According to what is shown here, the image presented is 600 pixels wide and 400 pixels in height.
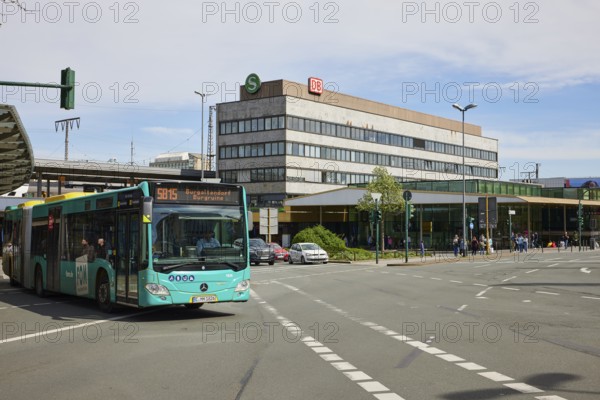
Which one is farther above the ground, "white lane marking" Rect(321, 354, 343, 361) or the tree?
the tree

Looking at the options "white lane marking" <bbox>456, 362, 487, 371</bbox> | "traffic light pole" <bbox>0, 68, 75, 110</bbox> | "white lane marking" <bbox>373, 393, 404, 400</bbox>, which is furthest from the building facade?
"white lane marking" <bbox>373, 393, 404, 400</bbox>

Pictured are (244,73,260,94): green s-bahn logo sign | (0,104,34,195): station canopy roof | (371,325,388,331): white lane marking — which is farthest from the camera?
(244,73,260,94): green s-bahn logo sign

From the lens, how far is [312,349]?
10.4 meters

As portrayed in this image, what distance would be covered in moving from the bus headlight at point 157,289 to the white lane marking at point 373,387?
23.8 feet

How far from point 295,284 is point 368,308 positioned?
9.98 meters

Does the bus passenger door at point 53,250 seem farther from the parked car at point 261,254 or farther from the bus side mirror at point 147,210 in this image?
the parked car at point 261,254

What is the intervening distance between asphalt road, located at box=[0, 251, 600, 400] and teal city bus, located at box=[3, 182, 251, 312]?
61 centimetres

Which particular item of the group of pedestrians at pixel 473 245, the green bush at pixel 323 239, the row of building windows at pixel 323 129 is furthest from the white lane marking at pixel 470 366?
the row of building windows at pixel 323 129

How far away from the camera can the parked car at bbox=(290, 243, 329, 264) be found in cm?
4769

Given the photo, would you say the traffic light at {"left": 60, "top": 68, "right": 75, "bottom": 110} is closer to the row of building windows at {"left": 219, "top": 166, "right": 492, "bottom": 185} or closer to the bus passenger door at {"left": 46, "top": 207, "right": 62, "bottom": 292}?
the bus passenger door at {"left": 46, "top": 207, "right": 62, "bottom": 292}

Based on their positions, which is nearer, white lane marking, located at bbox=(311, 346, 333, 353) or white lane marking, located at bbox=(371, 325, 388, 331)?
white lane marking, located at bbox=(311, 346, 333, 353)

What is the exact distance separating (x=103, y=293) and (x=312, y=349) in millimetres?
7693

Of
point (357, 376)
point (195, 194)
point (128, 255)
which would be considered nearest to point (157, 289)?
point (128, 255)

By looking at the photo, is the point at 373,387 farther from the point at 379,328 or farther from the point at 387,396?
the point at 379,328
